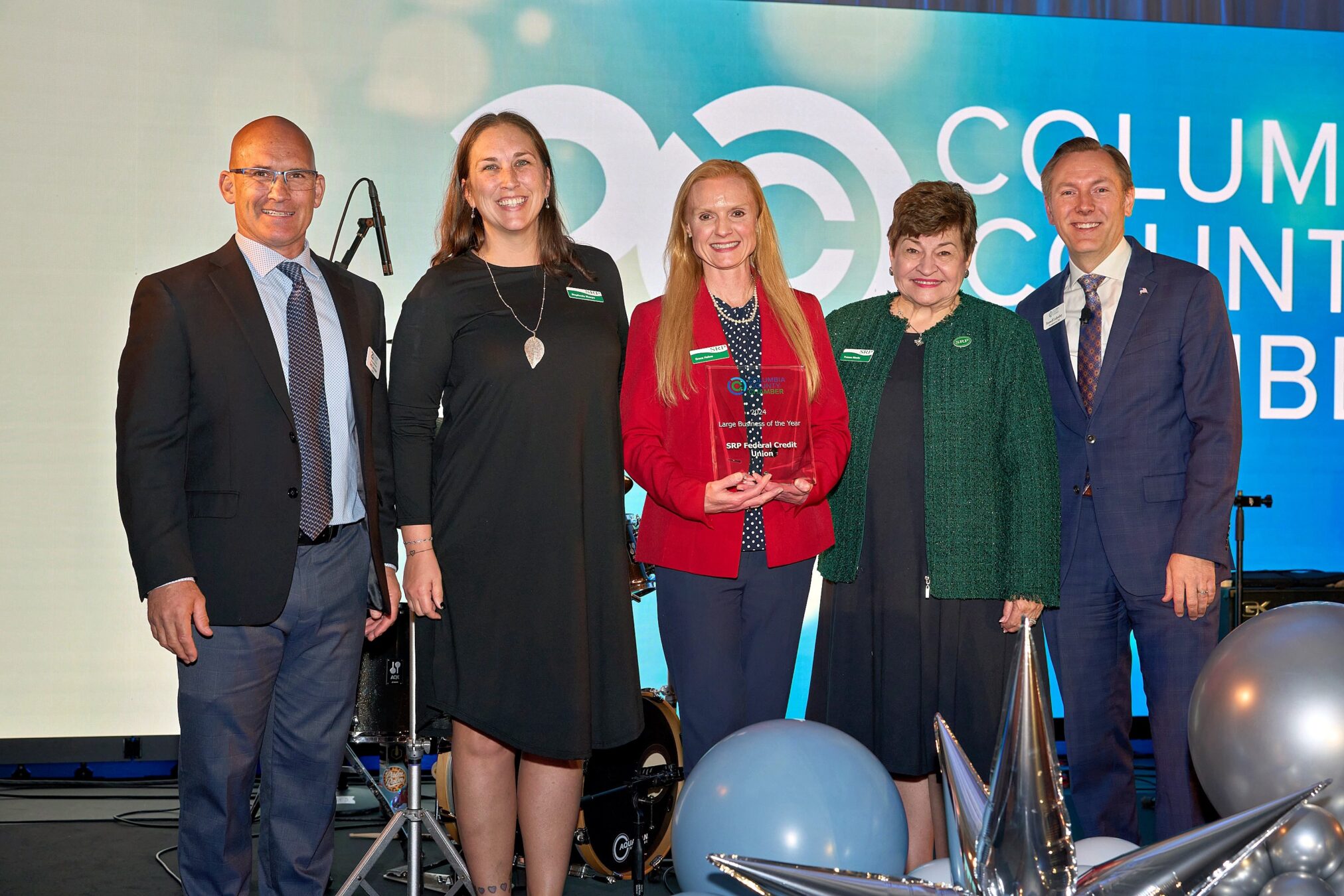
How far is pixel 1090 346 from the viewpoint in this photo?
307cm

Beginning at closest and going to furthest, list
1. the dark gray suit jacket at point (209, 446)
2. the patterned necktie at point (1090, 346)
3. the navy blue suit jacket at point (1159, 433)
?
the dark gray suit jacket at point (209, 446) < the navy blue suit jacket at point (1159, 433) < the patterned necktie at point (1090, 346)

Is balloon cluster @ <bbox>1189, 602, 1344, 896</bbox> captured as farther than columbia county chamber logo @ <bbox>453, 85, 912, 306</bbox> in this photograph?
No

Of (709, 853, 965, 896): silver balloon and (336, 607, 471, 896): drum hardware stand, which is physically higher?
(709, 853, 965, 896): silver balloon

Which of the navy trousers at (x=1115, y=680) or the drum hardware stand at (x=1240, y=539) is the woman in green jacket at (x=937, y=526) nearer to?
the navy trousers at (x=1115, y=680)

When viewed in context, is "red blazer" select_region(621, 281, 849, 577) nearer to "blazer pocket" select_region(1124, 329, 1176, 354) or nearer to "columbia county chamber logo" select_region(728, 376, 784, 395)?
"columbia county chamber logo" select_region(728, 376, 784, 395)

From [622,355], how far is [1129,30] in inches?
150

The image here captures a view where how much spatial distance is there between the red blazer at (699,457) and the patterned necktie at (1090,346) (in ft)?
2.55

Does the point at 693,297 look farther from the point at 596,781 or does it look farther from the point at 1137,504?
the point at 596,781

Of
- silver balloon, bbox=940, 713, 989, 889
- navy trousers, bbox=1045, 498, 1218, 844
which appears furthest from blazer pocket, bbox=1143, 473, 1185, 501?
silver balloon, bbox=940, 713, 989, 889

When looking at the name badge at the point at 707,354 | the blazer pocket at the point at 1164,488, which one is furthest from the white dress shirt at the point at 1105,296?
the name badge at the point at 707,354

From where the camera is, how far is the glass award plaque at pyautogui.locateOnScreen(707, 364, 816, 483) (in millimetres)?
2539

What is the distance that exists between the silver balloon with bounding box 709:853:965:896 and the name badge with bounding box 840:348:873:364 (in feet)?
5.19

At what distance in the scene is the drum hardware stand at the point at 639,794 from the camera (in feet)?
11.6

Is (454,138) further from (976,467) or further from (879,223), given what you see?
(976,467)
